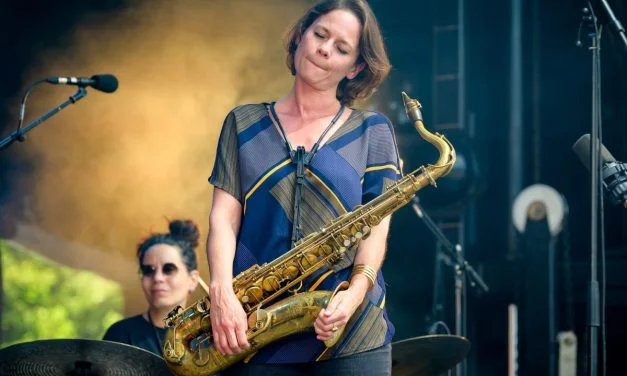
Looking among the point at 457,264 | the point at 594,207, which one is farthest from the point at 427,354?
the point at 594,207

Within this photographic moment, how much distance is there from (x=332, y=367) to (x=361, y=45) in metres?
1.08

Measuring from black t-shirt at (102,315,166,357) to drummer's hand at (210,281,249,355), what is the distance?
2.75 m

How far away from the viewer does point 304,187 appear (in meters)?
3.14

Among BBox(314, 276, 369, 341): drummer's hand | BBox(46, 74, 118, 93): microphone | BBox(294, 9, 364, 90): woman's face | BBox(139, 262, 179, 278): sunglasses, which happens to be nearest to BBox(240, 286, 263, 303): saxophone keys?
BBox(314, 276, 369, 341): drummer's hand

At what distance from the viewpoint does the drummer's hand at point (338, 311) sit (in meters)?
2.93

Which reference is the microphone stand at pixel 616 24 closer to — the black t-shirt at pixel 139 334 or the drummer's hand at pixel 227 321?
the drummer's hand at pixel 227 321

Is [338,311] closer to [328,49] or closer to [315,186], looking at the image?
[315,186]

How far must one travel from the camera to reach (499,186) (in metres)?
7.06

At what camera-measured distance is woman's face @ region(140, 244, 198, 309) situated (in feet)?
19.1

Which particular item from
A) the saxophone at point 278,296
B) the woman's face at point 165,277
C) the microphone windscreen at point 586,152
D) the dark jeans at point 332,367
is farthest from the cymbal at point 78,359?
the microphone windscreen at point 586,152

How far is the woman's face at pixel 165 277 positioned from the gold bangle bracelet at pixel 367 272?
114 inches

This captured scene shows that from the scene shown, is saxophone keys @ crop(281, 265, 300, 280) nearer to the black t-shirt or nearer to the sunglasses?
the black t-shirt

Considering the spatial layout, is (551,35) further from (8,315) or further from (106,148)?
(8,315)

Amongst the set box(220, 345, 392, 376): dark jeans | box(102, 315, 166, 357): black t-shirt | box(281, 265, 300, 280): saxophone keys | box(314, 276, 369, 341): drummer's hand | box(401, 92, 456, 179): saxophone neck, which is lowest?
box(220, 345, 392, 376): dark jeans
